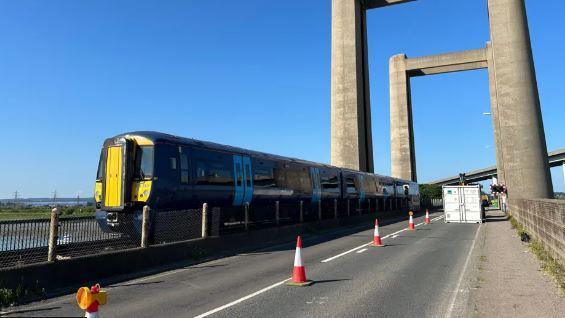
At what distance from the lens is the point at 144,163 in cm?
1388

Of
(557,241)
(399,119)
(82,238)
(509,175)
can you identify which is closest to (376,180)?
(509,175)

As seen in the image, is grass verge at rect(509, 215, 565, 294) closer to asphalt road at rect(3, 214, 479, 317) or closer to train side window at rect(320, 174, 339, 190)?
asphalt road at rect(3, 214, 479, 317)

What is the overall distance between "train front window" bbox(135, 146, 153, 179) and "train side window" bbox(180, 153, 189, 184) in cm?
124

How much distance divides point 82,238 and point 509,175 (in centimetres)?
4331

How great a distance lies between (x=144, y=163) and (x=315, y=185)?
534 inches

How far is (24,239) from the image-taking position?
8586mm

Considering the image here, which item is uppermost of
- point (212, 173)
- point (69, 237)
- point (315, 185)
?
point (315, 185)

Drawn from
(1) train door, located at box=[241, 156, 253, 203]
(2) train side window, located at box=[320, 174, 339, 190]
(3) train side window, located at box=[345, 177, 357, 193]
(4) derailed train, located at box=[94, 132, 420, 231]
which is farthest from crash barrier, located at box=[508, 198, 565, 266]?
(3) train side window, located at box=[345, 177, 357, 193]

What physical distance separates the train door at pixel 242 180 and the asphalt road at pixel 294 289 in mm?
4799

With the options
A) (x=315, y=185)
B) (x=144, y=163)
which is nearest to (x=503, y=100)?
(x=315, y=185)

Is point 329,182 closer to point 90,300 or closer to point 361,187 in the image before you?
point 361,187

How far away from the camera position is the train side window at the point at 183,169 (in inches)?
579

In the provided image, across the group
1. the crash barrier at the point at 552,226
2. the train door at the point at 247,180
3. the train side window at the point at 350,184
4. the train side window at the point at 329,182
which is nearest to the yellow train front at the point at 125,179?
the train door at the point at 247,180

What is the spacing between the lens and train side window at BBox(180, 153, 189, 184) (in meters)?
14.7
